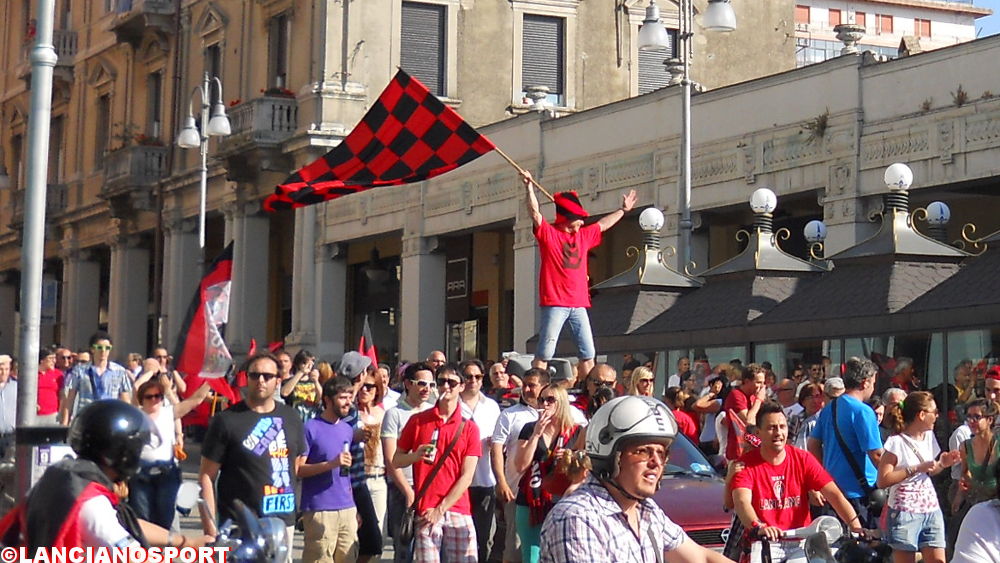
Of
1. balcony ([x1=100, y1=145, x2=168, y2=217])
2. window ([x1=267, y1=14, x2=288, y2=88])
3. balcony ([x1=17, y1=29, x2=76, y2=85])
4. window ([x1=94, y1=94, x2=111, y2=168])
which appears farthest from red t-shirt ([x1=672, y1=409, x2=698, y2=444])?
balcony ([x1=17, y1=29, x2=76, y2=85])

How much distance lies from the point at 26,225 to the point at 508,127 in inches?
792

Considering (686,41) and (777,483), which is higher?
(686,41)

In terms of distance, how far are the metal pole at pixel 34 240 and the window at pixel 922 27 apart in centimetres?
8039

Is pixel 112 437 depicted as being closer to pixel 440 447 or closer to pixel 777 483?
pixel 777 483

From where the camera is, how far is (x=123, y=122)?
46.7 m

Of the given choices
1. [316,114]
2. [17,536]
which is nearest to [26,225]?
[17,536]

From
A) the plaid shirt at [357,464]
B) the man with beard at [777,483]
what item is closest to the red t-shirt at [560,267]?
the plaid shirt at [357,464]

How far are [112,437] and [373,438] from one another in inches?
309

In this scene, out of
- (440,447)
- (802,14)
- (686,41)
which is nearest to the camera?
(440,447)

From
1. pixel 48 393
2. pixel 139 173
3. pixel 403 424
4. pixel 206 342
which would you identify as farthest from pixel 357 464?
pixel 139 173

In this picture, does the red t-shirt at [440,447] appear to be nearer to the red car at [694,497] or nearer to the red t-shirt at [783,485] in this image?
the red car at [694,497]

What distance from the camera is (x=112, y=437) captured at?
211 inches

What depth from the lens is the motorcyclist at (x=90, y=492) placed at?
5191 millimetres

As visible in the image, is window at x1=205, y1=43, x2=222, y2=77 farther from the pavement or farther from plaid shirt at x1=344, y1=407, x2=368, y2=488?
plaid shirt at x1=344, y1=407, x2=368, y2=488
